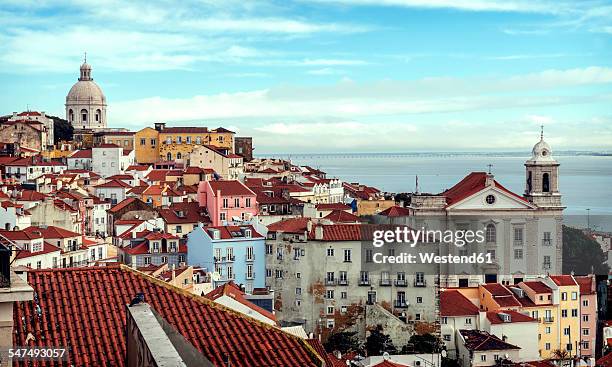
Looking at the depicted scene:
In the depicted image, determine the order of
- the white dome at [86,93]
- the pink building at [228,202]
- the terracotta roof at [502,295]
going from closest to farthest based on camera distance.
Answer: the terracotta roof at [502,295]
the pink building at [228,202]
the white dome at [86,93]

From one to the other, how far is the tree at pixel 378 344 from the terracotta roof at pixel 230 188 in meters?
8.99

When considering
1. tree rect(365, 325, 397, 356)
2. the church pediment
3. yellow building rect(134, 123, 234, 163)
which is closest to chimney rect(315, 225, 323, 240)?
tree rect(365, 325, 397, 356)

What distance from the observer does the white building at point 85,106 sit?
190 feet

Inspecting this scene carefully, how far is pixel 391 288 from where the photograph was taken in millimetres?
24016

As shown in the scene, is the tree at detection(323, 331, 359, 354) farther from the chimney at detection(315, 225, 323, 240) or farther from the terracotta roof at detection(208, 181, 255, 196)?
the terracotta roof at detection(208, 181, 255, 196)

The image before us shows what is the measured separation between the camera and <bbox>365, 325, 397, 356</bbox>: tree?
72.4ft

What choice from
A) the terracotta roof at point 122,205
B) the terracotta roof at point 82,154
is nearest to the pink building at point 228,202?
the terracotta roof at point 122,205

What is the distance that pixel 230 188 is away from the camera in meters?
31.1

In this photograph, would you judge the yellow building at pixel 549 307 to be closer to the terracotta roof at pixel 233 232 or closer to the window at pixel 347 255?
the window at pixel 347 255

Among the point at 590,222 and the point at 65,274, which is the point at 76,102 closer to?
the point at 590,222

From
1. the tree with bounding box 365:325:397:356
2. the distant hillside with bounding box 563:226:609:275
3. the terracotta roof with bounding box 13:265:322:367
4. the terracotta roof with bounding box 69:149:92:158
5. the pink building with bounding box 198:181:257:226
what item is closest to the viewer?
the terracotta roof with bounding box 13:265:322:367

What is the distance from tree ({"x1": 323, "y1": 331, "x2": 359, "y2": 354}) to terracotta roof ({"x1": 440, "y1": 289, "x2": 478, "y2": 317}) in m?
2.08

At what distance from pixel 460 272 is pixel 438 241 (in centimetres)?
113

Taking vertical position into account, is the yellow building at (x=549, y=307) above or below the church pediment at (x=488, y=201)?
below
